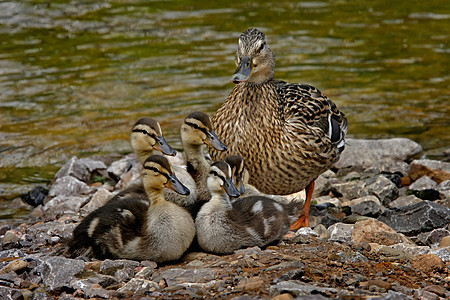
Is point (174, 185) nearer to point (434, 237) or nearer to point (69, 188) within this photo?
point (434, 237)

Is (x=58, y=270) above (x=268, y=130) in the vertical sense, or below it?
below

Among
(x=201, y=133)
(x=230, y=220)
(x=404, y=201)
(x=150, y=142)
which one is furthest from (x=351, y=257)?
(x=404, y=201)

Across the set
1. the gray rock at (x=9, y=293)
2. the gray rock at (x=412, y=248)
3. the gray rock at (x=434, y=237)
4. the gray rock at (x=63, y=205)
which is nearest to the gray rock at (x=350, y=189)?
the gray rock at (x=434, y=237)

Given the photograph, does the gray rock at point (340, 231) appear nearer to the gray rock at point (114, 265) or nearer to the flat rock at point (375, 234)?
the flat rock at point (375, 234)

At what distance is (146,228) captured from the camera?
5.44 meters

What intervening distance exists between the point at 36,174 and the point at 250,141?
3.78 metres

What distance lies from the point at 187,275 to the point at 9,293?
3.95 feet

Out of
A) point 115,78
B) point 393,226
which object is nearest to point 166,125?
point 115,78

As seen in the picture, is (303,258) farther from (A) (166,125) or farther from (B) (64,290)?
(A) (166,125)

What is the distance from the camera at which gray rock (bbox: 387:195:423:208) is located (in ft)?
24.1

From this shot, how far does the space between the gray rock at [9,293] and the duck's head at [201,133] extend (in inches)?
82.0

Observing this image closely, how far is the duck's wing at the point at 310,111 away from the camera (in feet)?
22.6

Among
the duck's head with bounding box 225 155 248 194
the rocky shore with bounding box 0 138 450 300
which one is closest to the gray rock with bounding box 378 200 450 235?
the rocky shore with bounding box 0 138 450 300

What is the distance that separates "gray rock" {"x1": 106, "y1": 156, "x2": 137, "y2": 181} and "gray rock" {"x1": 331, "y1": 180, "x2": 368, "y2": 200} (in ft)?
8.18
